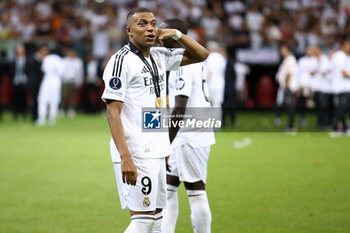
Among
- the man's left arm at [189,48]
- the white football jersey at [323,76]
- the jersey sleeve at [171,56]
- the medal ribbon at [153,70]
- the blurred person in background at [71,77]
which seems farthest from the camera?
the blurred person in background at [71,77]

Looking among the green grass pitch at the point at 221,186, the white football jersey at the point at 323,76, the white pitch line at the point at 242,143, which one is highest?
the white football jersey at the point at 323,76

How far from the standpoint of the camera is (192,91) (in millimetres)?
6020

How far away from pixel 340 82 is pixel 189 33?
371 inches

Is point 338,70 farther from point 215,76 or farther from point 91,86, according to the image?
point 91,86

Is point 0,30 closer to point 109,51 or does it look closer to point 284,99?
point 109,51

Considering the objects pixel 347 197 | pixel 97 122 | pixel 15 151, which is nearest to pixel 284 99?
pixel 97 122

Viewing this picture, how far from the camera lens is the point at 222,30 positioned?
26672mm

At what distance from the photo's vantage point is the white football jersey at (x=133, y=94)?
179 inches

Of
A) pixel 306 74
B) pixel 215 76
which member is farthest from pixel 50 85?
pixel 306 74

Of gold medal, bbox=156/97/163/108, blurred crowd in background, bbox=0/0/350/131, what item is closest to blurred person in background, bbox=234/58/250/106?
blurred crowd in background, bbox=0/0/350/131

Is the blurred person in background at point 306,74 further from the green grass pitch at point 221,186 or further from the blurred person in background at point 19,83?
the blurred person in background at point 19,83

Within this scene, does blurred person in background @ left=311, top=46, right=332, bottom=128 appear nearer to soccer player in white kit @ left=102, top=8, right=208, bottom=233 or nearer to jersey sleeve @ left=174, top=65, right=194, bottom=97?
jersey sleeve @ left=174, top=65, right=194, bottom=97

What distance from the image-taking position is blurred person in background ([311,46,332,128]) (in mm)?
18688

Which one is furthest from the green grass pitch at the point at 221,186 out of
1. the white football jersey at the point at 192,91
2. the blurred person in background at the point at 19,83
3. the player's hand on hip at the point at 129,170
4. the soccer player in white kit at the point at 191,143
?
the blurred person in background at the point at 19,83
